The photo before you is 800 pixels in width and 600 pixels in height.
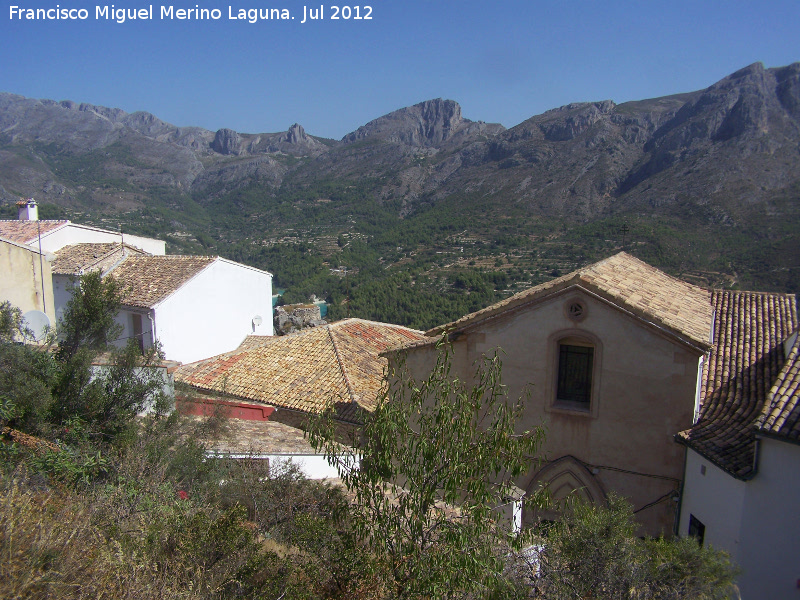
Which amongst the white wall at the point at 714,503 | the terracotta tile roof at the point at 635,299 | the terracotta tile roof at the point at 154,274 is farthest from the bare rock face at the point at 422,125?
the white wall at the point at 714,503

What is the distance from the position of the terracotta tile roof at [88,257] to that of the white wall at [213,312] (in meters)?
3.41

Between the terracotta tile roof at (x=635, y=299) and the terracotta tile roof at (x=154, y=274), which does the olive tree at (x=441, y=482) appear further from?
the terracotta tile roof at (x=154, y=274)

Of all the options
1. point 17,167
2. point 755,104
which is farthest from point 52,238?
point 17,167

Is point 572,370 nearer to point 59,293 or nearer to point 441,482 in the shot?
point 441,482

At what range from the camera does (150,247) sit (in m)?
26.2

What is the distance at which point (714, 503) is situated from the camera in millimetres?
8750

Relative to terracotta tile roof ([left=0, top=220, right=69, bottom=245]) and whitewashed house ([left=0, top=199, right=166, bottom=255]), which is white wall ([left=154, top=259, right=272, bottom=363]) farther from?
terracotta tile roof ([left=0, top=220, right=69, bottom=245])

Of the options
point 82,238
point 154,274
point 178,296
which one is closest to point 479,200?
point 82,238

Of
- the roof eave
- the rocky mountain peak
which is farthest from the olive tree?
the rocky mountain peak

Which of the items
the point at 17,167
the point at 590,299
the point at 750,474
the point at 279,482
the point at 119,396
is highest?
the point at 17,167

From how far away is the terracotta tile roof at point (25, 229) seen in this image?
68.8ft

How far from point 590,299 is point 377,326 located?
36.5 ft

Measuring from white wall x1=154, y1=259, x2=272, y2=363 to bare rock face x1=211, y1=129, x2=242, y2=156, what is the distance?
402ft

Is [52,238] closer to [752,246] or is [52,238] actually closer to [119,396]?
[119,396]
